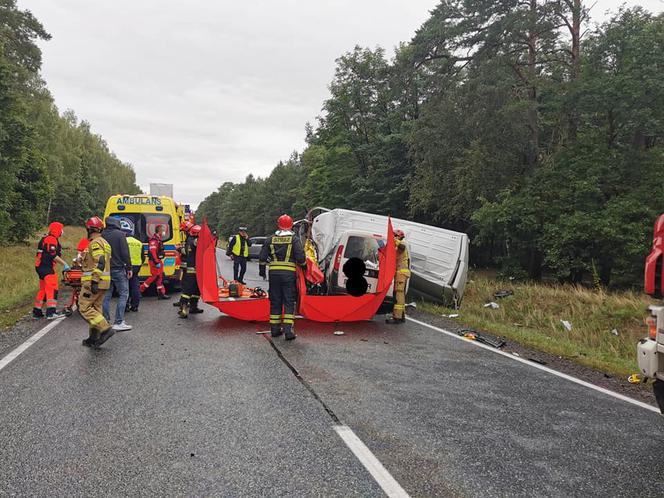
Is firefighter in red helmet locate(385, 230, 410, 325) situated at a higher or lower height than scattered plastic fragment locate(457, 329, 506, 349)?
higher

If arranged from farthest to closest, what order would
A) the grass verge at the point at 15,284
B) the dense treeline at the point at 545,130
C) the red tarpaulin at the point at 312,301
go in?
the dense treeline at the point at 545,130, the grass verge at the point at 15,284, the red tarpaulin at the point at 312,301

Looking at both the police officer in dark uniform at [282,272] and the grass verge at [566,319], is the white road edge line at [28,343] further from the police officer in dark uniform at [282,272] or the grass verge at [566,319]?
the grass verge at [566,319]

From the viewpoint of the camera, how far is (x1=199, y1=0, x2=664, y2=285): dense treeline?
17453 millimetres

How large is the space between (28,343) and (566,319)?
1100cm

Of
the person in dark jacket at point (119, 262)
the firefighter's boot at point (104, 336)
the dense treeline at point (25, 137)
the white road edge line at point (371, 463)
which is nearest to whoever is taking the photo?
the white road edge line at point (371, 463)

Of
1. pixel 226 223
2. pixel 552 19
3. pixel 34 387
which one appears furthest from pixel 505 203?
pixel 226 223

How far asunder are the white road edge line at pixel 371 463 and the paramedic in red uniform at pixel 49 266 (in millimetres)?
7123

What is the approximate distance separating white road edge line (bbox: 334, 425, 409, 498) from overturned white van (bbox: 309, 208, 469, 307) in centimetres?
754

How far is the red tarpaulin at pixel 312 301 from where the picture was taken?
8656 mm

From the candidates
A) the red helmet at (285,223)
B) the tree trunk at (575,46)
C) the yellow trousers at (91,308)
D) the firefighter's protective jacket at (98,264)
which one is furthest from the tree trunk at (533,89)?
the yellow trousers at (91,308)

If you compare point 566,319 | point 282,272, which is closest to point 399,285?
point 282,272

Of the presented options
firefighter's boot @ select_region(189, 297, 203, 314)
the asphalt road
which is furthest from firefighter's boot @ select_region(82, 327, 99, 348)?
firefighter's boot @ select_region(189, 297, 203, 314)

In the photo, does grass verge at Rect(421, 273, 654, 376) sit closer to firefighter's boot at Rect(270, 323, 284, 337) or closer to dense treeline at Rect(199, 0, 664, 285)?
firefighter's boot at Rect(270, 323, 284, 337)

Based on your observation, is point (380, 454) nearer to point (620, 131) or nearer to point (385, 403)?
point (385, 403)
